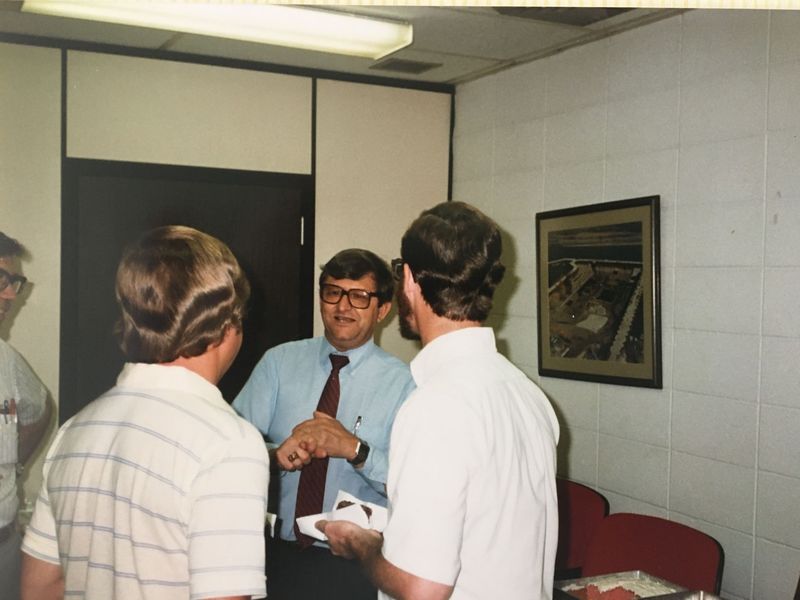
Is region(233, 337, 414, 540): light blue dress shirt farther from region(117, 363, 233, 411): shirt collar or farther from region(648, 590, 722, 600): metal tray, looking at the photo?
region(117, 363, 233, 411): shirt collar

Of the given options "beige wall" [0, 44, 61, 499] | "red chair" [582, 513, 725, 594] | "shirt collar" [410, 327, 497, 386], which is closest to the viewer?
"shirt collar" [410, 327, 497, 386]

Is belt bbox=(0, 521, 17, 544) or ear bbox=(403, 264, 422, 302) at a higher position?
ear bbox=(403, 264, 422, 302)

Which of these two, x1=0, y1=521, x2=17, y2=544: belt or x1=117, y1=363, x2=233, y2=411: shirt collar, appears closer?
x1=117, y1=363, x2=233, y2=411: shirt collar

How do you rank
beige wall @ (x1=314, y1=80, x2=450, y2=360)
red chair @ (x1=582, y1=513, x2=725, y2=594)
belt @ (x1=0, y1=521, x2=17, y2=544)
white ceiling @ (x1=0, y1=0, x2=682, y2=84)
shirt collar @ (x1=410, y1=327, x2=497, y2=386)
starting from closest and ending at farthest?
1. shirt collar @ (x1=410, y1=327, x2=497, y2=386)
2. belt @ (x1=0, y1=521, x2=17, y2=544)
3. red chair @ (x1=582, y1=513, x2=725, y2=594)
4. white ceiling @ (x1=0, y1=0, x2=682, y2=84)
5. beige wall @ (x1=314, y1=80, x2=450, y2=360)

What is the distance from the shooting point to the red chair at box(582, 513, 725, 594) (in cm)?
252

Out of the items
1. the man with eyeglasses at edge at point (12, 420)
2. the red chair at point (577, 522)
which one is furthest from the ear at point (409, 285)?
the red chair at point (577, 522)

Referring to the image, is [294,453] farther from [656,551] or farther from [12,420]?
[656,551]

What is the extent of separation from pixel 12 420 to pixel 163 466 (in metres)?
1.72

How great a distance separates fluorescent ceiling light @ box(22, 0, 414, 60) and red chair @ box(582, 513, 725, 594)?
7.09ft

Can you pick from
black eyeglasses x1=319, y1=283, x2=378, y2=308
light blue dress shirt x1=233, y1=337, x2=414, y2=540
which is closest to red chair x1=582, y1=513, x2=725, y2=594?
light blue dress shirt x1=233, y1=337, x2=414, y2=540

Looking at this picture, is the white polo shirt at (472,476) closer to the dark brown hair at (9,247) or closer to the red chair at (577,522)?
the red chair at (577,522)

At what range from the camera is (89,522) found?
1173 mm

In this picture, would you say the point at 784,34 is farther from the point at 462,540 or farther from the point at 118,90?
the point at 118,90

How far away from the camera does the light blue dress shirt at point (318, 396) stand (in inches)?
96.5
